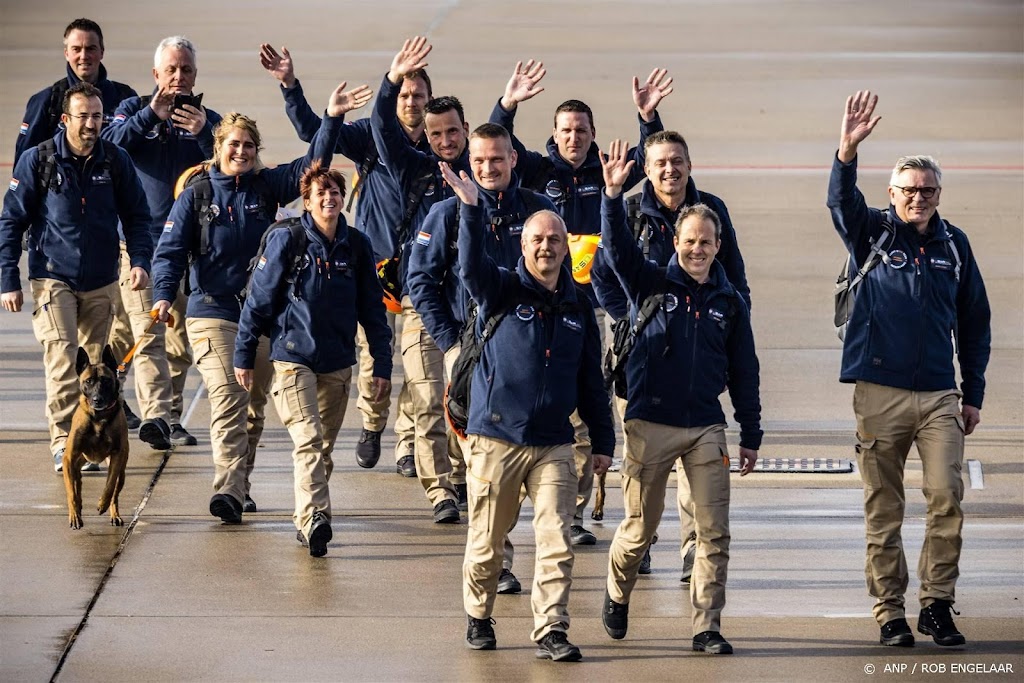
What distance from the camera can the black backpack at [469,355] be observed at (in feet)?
24.7

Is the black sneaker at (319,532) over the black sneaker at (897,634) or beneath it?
over

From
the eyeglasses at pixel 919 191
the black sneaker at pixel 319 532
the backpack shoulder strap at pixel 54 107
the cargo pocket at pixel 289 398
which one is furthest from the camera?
the backpack shoulder strap at pixel 54 107

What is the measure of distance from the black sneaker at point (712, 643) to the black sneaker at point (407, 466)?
3158 mm

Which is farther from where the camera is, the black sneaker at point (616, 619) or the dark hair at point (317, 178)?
the dark hair at point (317, 178)

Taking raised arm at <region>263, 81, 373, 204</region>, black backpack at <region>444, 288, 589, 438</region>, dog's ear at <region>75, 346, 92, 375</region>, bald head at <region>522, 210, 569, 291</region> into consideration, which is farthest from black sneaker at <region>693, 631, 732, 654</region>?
dog's ear at <region>75, 346, 92, 375</region>

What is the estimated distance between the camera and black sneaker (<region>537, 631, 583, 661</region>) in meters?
7.37

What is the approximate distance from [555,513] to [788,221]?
1075 cm

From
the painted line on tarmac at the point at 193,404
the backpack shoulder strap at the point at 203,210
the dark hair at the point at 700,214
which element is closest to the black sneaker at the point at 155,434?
the painted line on tarmac at the point at 193,404

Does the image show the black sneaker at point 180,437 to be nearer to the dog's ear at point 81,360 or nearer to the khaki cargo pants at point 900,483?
the dog's ear at point 81,360

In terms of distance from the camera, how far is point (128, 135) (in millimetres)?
10852

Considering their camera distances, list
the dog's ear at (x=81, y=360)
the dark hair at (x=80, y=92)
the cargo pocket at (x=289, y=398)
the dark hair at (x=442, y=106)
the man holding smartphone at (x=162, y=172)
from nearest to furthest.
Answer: the cargo pocket at (x=289, y=398)
the dark hair at (x=442, y=106)
the dog's ear at (x=81, y=360)
the dark hair at (x=80, y=92)
the man holding smartphone at (x=162, y=172)

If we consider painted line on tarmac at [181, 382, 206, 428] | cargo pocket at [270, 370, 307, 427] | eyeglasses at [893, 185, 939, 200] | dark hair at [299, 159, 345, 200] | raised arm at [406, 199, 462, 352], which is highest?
dark hair at [299, 159, 345, 200]

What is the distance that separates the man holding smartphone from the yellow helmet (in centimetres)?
277

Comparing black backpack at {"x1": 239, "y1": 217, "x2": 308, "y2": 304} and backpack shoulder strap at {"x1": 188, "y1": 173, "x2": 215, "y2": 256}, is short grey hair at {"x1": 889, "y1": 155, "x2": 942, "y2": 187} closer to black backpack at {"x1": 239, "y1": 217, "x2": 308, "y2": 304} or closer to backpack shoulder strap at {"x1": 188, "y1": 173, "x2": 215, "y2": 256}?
black backpack at {"x1": 239, "y1": 217, "x2": 308, "y2": 304}
